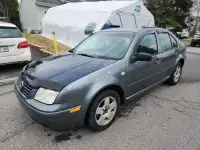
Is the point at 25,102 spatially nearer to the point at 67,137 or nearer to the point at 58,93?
the point at 58,93

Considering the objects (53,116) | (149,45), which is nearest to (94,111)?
(53,116)

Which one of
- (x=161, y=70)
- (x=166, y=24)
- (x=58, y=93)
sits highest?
(x=58, y=93)

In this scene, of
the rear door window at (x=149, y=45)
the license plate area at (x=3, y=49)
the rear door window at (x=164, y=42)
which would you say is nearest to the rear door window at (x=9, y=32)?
the license plate area at (x=3, y=49)

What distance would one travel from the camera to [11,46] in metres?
5.16

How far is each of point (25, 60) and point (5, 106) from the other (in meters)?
2.31

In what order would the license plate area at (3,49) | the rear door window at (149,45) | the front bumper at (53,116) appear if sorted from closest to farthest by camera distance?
the front bumper at (53,116) → the rear door window at (149,45) → the license plate area at (3,49)

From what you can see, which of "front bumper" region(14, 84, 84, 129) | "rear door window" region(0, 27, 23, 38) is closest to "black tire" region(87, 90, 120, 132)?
"front bumper" region(14, 84, 84, 129)

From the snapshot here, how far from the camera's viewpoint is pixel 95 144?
2572 millimetres

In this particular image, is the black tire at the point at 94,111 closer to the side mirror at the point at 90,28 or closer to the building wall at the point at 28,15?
the side mirror at the point at 90,28

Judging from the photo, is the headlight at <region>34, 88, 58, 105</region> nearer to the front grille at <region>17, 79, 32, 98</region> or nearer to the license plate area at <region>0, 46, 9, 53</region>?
the front grille at <region>17, 79, 32, 98</region>

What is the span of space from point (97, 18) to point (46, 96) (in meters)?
8.03

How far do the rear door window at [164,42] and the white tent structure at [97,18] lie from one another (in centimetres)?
521

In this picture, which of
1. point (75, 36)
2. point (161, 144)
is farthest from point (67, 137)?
point (75, 36)

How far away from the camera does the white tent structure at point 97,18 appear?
31.8 ft
